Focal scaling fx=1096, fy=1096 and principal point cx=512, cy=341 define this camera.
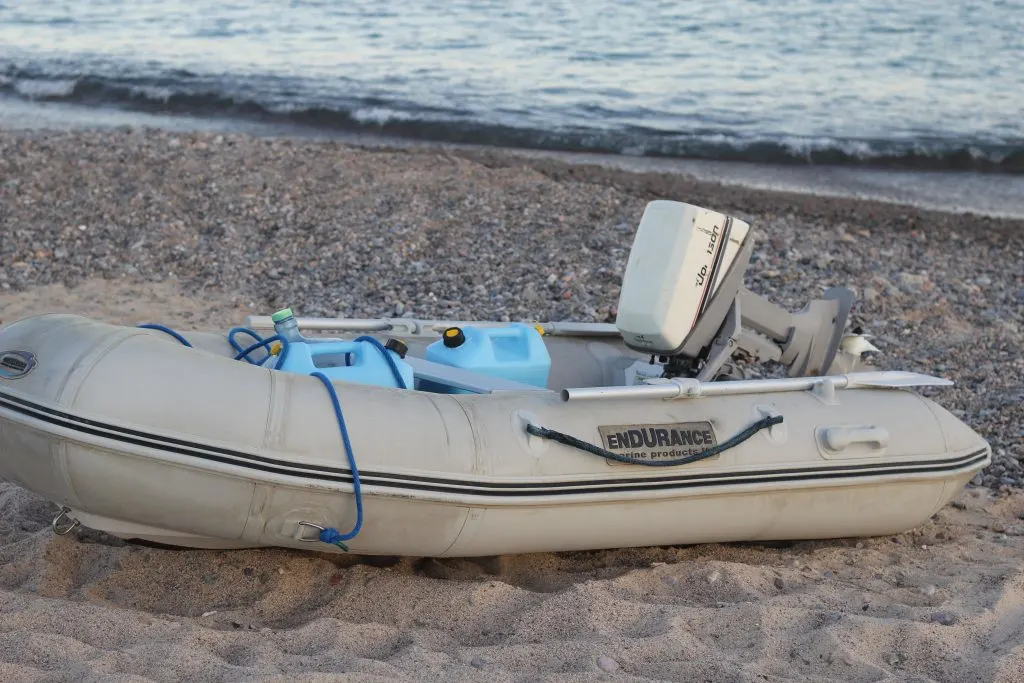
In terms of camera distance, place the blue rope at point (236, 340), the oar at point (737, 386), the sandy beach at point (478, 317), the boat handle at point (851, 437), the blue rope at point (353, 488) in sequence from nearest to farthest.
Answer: the sandy beach at point (478, 317)
the blue rope at point (353, 488)
the oar at point (737, 386)
the boat handle at point (851, 437)
the blue rope at point (236, 340)

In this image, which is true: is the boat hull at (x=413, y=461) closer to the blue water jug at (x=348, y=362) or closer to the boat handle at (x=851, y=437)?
the boat handle at (x=851, y=437)

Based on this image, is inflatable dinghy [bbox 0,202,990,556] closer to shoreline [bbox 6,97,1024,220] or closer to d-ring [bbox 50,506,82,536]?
d-ring [bbox 50,506,82,536]

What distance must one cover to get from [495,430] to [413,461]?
291 mm

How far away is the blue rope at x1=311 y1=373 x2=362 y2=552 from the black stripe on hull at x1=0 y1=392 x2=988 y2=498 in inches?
1.1

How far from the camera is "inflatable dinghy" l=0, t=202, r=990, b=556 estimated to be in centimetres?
298

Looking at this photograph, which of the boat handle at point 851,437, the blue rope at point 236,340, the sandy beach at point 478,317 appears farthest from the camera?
the blue rope at point 236,340

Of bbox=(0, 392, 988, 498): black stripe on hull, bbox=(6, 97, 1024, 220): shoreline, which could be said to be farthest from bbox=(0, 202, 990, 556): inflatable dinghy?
bbox=(6, 97, 1024, 220): shoreline

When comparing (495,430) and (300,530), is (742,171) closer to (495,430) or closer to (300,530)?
(495,430)

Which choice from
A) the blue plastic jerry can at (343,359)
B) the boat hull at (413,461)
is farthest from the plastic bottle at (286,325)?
the boat hull at (413,461)

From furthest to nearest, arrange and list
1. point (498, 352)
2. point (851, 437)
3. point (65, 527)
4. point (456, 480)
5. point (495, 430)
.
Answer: point (498, 352) < point (851, 437) < point (65, 527) < point (495, 430) < point (456, 480)

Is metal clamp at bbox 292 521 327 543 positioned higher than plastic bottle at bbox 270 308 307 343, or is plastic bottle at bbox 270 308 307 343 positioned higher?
plastic bottle at bbox 270 308 307 343

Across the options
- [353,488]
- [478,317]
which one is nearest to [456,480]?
[353,488]

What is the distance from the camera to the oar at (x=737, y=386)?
346 centimetres

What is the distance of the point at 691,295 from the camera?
381 cm
